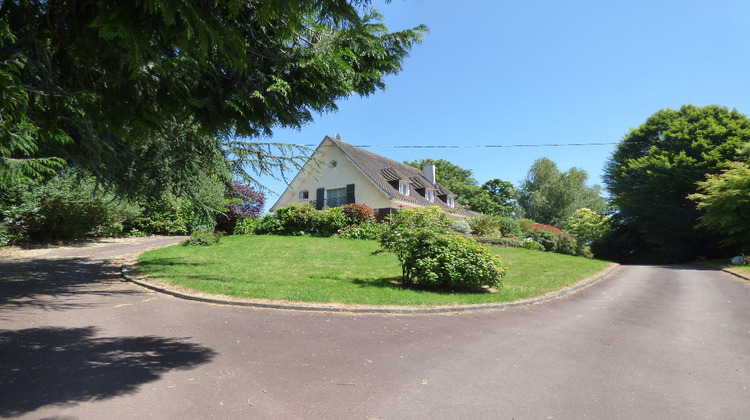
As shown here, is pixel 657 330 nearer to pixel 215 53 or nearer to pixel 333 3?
pixel 333 3

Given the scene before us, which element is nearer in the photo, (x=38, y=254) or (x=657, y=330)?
(x=657, y=330)

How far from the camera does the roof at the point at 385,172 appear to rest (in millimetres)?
Answer: 28875

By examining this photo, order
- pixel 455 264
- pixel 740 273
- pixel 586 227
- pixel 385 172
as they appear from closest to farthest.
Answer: pixel 455 264 → pixel 740 273 → pixel 385 172 → pixel 586 227

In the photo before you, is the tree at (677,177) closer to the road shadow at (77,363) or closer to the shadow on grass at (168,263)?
the shadow on grass at (168,263)

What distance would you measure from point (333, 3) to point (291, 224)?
22461mm

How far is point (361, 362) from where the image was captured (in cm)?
455

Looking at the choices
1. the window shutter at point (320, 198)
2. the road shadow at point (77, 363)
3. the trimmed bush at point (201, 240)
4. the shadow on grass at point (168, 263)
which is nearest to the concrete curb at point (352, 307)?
the road shadow at point (77, 363)

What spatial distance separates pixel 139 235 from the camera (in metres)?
24.8

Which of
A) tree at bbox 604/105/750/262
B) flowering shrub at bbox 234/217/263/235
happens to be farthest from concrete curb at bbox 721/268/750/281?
flowering shrub at bbox 234/217/263/235

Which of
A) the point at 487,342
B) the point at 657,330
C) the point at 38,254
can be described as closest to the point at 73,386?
the point at 487,342

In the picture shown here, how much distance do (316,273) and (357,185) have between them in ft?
60.3

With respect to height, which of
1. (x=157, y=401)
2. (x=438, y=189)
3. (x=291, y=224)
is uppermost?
(x=438, y=189)

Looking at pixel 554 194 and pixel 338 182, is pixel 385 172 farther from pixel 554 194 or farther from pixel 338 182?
pixel 554 194

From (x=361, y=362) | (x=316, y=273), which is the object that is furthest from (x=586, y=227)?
(x=361, y=362)
